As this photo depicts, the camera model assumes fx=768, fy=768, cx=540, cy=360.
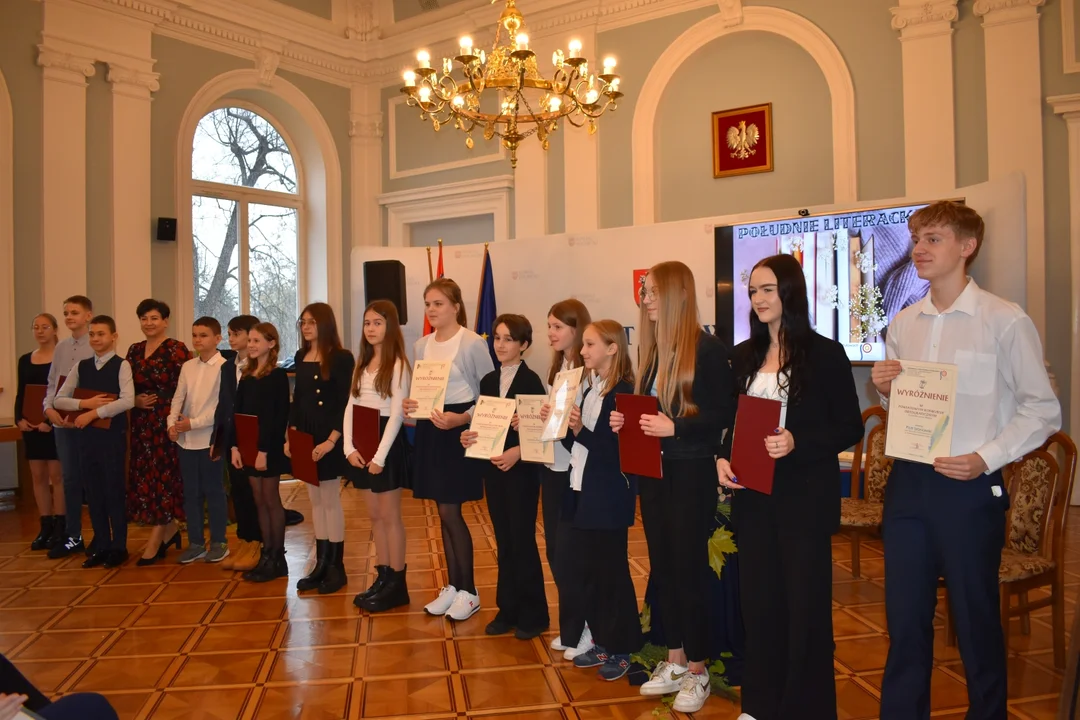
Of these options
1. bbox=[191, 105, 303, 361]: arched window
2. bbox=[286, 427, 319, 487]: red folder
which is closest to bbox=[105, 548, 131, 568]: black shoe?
bbox=[286, 427, 319, 487]: red folder

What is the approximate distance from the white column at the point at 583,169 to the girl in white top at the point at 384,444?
3983mm

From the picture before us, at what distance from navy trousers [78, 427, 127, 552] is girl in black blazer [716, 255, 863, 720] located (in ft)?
12.9

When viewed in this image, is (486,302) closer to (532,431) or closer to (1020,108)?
(532,431)

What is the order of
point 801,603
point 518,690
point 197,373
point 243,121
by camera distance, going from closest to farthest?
point 801,603 → point 518,690 → point 197,373 → point 243,121

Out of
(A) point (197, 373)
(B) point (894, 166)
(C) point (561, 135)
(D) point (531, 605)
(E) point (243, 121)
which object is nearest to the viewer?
(D) point (531, 605)

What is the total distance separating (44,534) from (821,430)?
517 cm

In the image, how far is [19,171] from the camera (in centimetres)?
648

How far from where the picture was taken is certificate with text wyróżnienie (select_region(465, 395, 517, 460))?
314 cm

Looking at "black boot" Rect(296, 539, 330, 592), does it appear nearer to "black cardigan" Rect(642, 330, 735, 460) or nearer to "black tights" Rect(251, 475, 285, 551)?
"black tights" Rect(251, 475, 285, 551)

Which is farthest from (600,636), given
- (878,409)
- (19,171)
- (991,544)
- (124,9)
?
(124,9)

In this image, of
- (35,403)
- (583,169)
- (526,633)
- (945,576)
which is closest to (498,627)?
(526,633)

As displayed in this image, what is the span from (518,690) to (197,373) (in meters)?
2.88

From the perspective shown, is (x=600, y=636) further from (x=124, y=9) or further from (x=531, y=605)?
(x=124, y=9)

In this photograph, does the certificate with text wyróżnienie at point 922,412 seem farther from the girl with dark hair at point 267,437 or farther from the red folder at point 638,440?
the girl with dark hair at point 267,437
